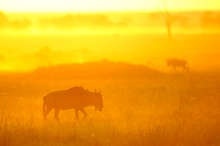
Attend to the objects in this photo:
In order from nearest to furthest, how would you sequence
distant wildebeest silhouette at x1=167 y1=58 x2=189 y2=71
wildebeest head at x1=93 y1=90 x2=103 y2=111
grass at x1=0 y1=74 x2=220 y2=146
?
1. grass at x1=0 y1=74 x2=220 y2=146
2. wildebeest head at x1=93 y1=90 x2=103 y2=111
3. distant wildebeest silhouette at x1=167 y1=58 x2=189 y2=71

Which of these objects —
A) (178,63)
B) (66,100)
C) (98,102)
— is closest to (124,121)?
(98,102)

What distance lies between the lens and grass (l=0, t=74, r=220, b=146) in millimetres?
21234

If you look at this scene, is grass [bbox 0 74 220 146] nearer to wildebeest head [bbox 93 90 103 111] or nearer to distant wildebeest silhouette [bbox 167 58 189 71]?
wildebeest head [bbox 93 90 103 111]

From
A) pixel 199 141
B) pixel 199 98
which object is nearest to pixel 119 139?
pixel 199 141

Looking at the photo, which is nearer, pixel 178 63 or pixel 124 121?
pixel 124 121

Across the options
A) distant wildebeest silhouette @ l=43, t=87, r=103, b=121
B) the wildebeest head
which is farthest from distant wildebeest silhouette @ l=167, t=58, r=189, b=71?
distant wildebeest silhouette @ l=43, t=87, r=103, b=121

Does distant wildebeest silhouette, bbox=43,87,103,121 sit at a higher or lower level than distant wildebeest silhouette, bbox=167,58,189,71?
lower

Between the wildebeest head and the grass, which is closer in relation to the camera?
the grass

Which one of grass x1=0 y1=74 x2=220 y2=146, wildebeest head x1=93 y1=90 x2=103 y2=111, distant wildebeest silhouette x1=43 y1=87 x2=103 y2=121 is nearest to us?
grass x1=0 y1=74 x2=220 y2=146

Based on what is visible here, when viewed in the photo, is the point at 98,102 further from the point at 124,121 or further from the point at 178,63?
the point at 178,63

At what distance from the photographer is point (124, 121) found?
25547mm

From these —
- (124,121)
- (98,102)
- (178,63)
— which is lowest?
(124,121)

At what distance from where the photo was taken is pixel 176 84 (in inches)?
1816

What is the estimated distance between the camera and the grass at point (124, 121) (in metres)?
21.2
